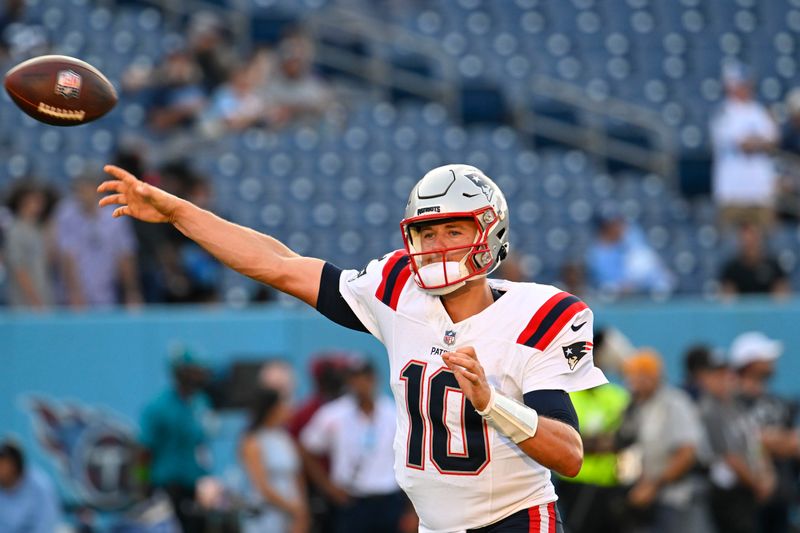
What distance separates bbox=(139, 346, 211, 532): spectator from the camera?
8.18m

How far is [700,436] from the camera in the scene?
8734 mm

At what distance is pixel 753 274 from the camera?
1116 centimetres

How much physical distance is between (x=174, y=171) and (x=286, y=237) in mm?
1815

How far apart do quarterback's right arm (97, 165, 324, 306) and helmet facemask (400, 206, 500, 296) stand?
1.22ft

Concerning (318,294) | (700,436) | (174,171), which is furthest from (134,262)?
(318,294)

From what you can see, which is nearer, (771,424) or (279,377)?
(279,377)

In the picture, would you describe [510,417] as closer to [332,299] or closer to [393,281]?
[393,281]

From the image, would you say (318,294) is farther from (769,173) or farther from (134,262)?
(769,173)

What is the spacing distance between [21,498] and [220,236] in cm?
414

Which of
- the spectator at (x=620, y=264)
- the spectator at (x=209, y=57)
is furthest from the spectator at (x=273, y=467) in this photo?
the spectator at (x=209, y=57)

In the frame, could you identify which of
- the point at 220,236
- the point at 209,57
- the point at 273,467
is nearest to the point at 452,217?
the point at 220,236

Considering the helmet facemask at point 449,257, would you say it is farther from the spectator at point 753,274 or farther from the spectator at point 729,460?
the spectator at point 753,274

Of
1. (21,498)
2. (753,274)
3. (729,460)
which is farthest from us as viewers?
(753,274)

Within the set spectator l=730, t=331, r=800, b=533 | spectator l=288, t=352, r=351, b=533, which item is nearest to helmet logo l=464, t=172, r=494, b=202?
spectator l=288, t=352, r=351, b=533
